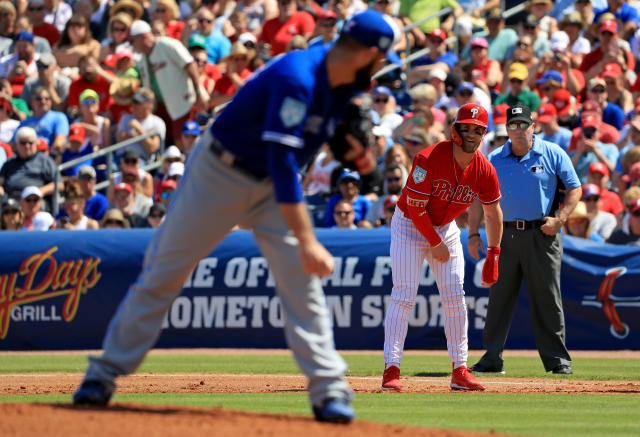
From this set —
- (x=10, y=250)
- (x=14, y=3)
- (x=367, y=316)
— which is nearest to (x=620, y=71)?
(x=367, y=316)

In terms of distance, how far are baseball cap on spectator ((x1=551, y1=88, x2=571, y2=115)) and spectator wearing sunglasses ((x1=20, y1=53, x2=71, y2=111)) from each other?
8.61 m

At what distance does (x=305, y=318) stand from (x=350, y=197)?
9.65 m

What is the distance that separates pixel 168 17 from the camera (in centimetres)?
2178

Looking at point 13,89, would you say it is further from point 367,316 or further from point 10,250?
point 367,316

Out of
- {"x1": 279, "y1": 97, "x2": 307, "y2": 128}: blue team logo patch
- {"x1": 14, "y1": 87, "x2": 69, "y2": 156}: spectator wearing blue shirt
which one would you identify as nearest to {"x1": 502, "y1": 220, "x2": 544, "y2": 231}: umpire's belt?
{"x1": 279, "y1": 97, "x2": 307, "y2": 128}: blue team logo patch

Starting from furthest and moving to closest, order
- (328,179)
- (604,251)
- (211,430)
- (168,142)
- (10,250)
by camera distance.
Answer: (168,142)
(328,179)
(10,250)
(604,251)
(211,430)

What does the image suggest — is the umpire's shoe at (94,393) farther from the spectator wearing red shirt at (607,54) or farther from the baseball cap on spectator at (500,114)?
the spectator wearing red shirt at (607,54)

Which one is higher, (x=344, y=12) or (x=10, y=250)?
(x=344, y=12)

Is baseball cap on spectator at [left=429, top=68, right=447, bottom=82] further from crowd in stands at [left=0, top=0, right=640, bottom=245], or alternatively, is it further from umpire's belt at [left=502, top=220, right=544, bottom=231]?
umpire's belt at [left=502, top=220, right=544, bottom=231]

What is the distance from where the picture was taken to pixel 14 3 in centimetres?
2395

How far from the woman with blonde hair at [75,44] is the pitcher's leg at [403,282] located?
1344 cm

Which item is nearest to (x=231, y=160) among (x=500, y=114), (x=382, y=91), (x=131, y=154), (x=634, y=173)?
(x=634, y=173)

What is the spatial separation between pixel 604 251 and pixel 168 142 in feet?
27.8

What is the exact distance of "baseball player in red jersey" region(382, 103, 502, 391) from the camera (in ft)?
30.3
